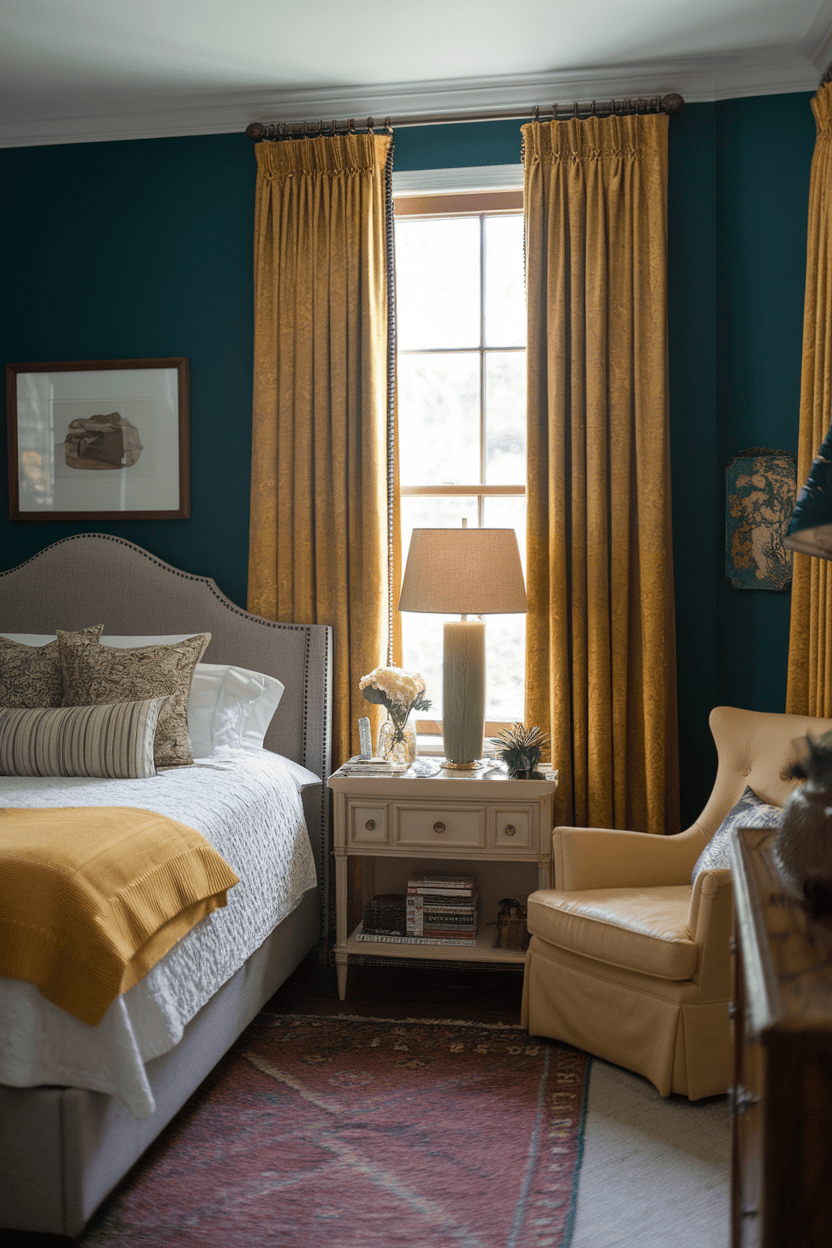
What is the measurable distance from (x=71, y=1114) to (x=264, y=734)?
1.70m

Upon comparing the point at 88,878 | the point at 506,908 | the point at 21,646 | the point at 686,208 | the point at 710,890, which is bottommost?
the point at 506,908

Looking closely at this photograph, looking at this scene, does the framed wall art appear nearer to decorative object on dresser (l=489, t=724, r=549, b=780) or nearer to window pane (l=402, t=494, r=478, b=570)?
window pane (l=402, t=494, r=478, b=570)

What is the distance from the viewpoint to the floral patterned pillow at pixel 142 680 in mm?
2943

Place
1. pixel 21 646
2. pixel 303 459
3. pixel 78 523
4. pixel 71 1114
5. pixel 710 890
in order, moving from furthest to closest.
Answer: pixel 78 523
pixel 303 459
pixel 21 646
pixel 710 890
pixel 71 1114

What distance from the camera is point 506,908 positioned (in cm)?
313

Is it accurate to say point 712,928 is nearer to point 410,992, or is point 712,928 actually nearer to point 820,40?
point 410,992

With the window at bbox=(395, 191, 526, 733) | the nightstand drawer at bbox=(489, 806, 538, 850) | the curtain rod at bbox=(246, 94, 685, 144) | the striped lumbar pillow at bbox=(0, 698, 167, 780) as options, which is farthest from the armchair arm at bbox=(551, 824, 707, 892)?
the curtain rod at bbox=(246, 94, 685, 144)

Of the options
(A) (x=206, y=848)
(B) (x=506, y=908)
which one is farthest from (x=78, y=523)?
(B) (x=506, y=908)

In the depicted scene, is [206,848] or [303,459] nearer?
[206,848]

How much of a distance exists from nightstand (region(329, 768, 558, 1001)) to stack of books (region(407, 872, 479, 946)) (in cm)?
5

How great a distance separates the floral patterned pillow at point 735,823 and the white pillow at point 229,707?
5.09 feet

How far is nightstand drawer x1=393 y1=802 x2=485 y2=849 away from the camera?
2.98m

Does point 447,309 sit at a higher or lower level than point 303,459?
higher

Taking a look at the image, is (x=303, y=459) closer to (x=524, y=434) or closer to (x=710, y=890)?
(x=524, y=434)
